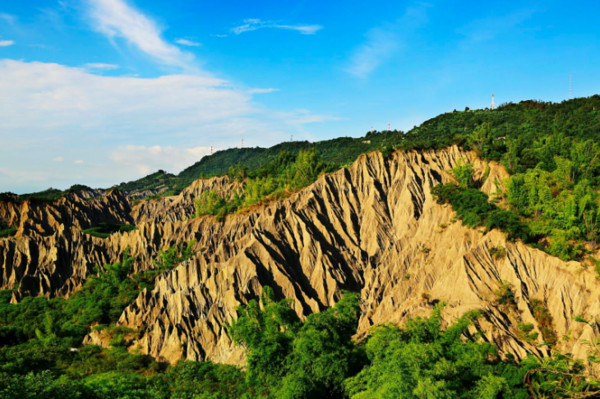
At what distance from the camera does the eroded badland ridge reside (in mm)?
27891

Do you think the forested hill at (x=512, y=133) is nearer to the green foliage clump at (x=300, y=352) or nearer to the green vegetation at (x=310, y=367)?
the green vegetation at (x=310, y=367)

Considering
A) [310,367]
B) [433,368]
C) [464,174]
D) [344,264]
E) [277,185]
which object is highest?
[277,185]

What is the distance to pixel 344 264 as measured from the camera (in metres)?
41.2

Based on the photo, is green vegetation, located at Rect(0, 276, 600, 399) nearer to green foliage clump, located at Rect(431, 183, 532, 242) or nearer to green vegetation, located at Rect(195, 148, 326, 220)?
green foliage clump, located at Rect(431, 183, 532, 242)

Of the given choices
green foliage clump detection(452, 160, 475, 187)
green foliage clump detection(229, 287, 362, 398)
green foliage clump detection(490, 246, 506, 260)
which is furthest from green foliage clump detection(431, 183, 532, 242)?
green foliage clump detection(229, 287, 362, 398)

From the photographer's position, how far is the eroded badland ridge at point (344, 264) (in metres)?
27.9

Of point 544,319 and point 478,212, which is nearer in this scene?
point 544,319

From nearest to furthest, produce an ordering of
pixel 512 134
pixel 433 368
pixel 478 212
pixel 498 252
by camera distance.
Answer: pixel 433 368
pixel 498 252
pixel 478 212
pixel 512 134

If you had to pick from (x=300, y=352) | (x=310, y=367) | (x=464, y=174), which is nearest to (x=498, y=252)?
(x=464, y=174)

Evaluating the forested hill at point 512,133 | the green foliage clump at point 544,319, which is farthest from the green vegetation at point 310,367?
the forested hill at point 512,133

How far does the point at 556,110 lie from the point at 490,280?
8634cm

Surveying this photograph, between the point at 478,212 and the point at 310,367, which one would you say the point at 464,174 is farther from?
the point at 310,367

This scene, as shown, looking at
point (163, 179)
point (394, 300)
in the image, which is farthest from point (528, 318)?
point (163, 179)

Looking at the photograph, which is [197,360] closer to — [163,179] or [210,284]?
[210,284]
